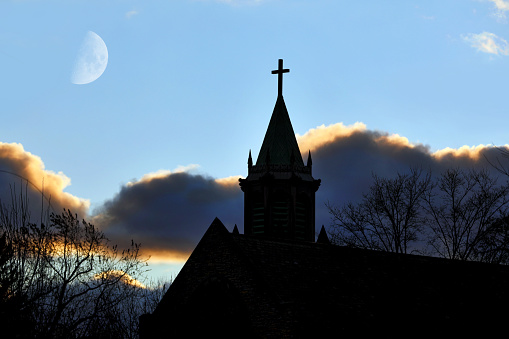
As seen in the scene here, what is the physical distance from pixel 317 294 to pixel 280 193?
19094 mm

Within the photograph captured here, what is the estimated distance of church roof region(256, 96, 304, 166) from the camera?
47.6m

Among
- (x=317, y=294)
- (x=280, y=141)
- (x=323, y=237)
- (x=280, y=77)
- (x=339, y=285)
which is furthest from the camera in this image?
(x=280, y=77)

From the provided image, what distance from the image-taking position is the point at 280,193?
46281 millimetres

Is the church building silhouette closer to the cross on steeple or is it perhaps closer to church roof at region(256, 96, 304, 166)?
church roof at region(256, 96, 304, 166)

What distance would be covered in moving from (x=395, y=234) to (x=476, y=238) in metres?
5.17

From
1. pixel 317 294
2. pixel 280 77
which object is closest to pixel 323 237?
pixel 280 77

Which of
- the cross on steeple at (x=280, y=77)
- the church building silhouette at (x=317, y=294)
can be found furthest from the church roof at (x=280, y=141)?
the church building silhouette at (x=317, y=294)

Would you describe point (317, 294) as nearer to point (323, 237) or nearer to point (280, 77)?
point (323, 237)

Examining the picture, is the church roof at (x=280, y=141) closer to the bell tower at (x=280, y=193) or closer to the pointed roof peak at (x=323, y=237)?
the bell tower at (x=280, y=193)

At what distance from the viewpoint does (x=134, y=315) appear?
1864 inches

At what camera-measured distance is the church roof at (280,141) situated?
47600 millimetres

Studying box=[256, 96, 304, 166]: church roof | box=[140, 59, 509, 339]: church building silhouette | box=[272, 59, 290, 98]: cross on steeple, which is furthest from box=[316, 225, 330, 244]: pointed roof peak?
box=[140, 59, 509, 339]: church building silhouette

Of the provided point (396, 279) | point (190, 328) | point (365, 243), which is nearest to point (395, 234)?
point (365, 243)

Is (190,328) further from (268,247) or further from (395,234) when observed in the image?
(395,234)
